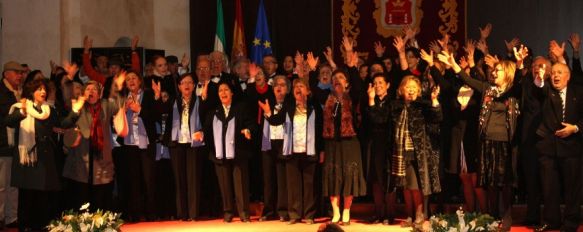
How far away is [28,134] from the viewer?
9133mm

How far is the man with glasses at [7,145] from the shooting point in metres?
9.50

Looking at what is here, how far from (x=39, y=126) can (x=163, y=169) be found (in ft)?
5.50

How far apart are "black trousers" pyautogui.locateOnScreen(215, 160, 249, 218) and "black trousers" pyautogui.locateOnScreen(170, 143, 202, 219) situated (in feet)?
0.83

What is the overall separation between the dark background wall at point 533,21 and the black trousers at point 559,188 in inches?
156

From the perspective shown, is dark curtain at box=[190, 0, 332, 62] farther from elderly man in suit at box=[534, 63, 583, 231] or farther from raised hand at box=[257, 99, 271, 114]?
elderly man in suit at box=[534, 63, 583, 231]

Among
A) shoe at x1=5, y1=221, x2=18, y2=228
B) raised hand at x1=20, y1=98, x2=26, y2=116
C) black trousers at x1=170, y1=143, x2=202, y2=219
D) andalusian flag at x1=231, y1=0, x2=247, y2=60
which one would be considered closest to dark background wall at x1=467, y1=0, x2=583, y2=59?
andalusian flag at x1=231, y1=0, x2=247, y2=60

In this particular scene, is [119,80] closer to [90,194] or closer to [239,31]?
[90,194]

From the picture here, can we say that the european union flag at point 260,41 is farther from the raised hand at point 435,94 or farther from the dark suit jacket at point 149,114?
the raised hand at point 435,94

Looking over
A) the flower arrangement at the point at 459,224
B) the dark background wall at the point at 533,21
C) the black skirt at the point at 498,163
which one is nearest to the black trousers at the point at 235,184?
the black skirt at the point at 498,163

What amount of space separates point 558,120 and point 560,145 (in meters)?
0.22

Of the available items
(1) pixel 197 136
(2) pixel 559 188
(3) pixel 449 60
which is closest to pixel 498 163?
(2) pixel 559 188

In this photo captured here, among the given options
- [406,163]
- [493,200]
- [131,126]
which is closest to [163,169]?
[131,126]

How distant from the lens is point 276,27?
13445 mm

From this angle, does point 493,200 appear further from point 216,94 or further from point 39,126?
point 39,126
